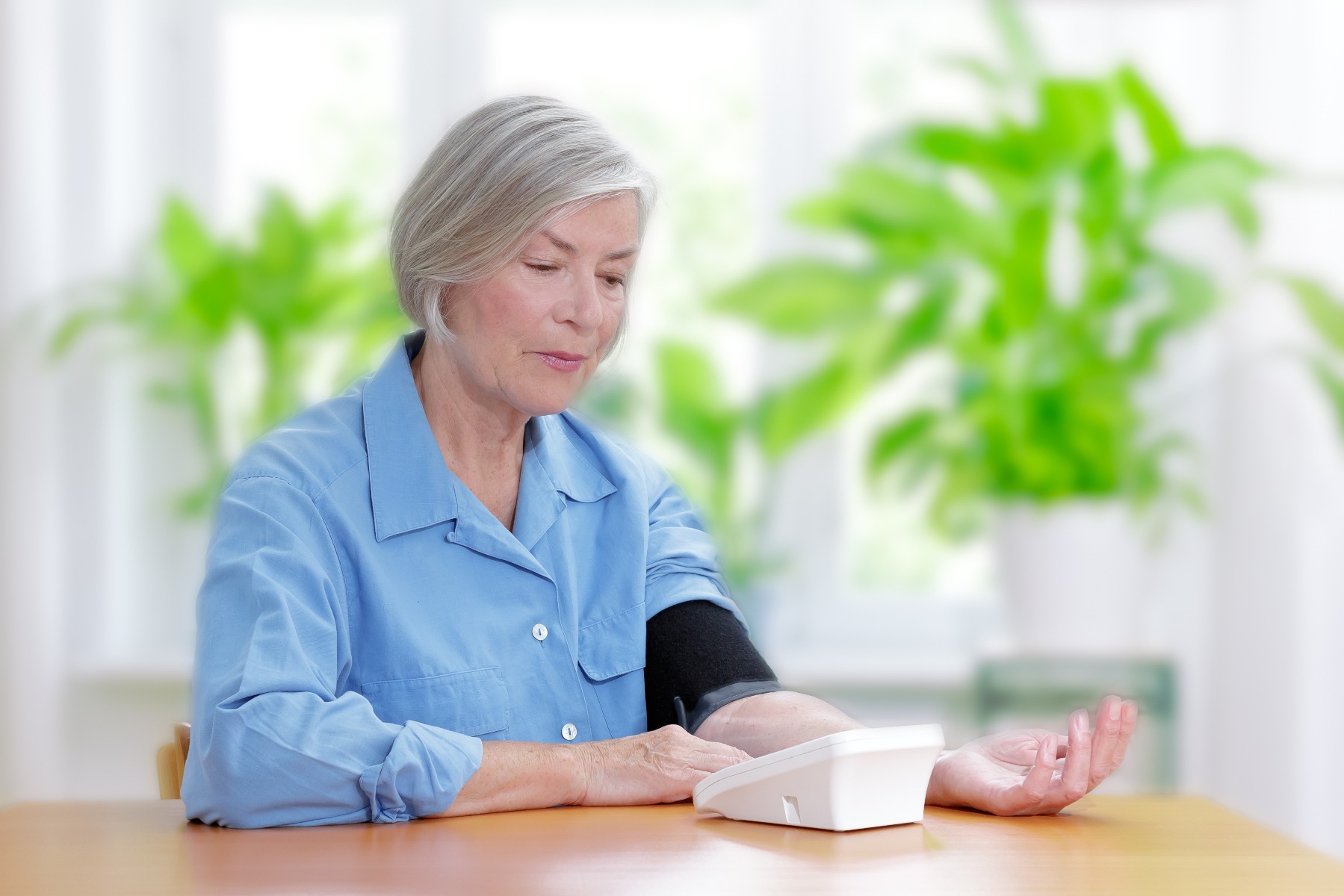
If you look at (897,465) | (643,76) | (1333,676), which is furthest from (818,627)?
(643,76)

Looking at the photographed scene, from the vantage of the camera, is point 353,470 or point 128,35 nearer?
point 353,470

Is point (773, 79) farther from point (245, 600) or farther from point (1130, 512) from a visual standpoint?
point (245, 600)

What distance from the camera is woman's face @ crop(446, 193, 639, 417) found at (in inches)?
49.4

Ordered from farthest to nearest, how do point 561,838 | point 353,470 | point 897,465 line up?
point 897,465, point 353,470, point 561,838

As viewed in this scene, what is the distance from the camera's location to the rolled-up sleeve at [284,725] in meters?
1.03

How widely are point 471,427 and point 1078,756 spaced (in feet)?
2.08

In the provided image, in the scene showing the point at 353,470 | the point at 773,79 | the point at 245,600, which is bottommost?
the point at 245,600

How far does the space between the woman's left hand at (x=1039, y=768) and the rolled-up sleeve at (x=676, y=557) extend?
1.10 feet

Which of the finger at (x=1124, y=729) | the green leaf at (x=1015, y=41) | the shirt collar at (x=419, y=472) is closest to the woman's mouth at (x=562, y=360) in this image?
the shirt collar at (x=419, y=472)

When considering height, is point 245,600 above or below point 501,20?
below

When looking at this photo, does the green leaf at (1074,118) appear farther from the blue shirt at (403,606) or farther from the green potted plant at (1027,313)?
the blue shirt at (403,606)

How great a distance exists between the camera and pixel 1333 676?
2.68 metres

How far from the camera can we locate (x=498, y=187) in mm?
1229

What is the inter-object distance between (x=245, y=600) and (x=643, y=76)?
82.1 inches
